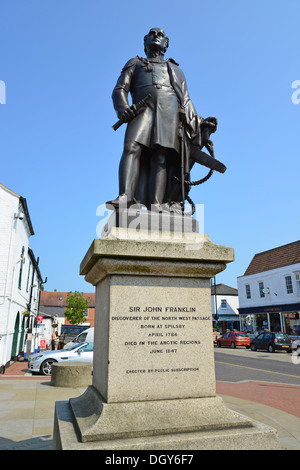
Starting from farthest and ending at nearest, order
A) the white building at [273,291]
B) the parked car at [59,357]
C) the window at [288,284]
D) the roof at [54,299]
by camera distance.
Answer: the roof at [54,299]
the window at [288,284]
the white building at [273,291]
the parked car at [59,357]

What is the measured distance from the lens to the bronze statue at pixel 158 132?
12.6 ft

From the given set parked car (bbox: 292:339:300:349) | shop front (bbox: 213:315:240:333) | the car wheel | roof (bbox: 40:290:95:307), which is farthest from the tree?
the car wheel

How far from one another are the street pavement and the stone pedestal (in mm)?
1397

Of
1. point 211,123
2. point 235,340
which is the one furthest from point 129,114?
point 235,340

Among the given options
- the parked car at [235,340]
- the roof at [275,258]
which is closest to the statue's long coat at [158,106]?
the parked car at [235,340]

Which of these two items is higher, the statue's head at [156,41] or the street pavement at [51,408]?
the statue's head at [156,41]

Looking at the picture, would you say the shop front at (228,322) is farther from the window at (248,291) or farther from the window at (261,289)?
the window at (261,289)

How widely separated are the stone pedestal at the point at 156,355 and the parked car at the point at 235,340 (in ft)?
95.3

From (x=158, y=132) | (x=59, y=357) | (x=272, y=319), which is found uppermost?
(x=158, y=132)

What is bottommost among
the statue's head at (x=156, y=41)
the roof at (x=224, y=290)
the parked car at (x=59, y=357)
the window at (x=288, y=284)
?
the parked car at (x=59, y=357)

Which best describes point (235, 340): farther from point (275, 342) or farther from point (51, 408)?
point (51, 408)

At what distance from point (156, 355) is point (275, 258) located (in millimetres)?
33738

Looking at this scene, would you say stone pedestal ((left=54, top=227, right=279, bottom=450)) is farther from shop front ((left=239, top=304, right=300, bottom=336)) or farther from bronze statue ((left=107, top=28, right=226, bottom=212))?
shop front ((left=239, top=304, right=300, bottom=336))

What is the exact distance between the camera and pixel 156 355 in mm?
2887
